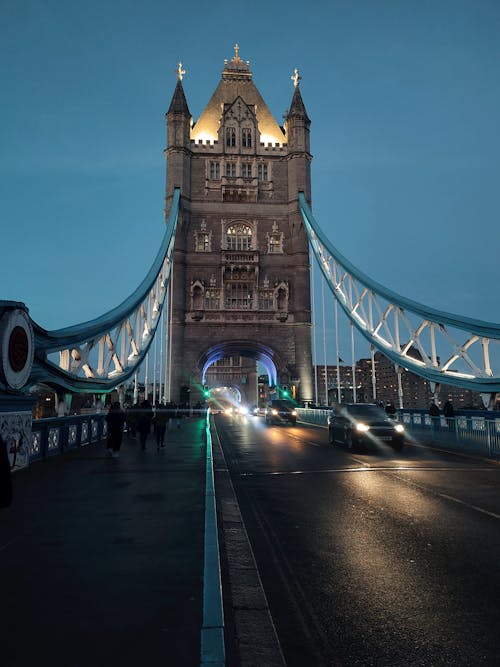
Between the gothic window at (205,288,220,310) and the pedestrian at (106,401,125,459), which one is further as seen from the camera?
the gothic window at (205,288,220,310)

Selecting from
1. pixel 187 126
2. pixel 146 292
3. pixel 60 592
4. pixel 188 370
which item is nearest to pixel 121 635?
pixel 60 592

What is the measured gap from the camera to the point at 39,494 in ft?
25.6

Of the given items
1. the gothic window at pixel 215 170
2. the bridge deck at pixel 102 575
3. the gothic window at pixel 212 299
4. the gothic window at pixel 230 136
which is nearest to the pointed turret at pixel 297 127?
the gothic window at pixel 230 136

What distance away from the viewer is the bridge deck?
2936 mm

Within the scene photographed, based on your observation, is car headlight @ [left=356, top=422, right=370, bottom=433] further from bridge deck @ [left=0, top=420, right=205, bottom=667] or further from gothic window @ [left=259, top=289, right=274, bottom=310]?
gothic window @ [left=259, top=289, right=274, bottom=310]

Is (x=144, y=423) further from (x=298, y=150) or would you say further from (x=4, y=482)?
(x=298, y=150)

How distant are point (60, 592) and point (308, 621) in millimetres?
Answer: 1964

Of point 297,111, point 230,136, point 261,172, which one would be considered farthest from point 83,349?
point 297,111

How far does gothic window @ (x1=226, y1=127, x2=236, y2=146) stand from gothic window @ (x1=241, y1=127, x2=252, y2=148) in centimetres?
86

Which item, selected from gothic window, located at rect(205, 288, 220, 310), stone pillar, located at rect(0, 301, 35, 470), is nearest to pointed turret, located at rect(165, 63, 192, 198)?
gothic window, located at rect(205, 288, 220, 310)

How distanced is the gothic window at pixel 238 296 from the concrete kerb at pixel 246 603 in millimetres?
39271

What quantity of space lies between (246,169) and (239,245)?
841 cm

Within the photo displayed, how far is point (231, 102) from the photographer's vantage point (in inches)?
2063

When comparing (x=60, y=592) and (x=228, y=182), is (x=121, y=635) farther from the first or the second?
(x=228, y=182)
